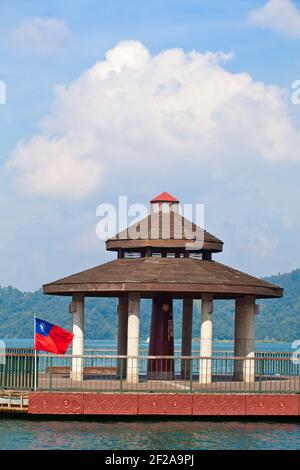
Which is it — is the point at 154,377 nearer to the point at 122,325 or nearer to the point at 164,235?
the point at 122,325

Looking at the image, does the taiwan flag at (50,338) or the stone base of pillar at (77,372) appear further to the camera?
A: the stone base of pillar at (77,372)

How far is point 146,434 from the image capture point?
Result: 3594 cm

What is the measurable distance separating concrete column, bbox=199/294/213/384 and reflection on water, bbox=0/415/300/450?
10.1ft

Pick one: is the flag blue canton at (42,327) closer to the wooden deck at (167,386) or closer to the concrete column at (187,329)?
the wooden deck at (167,386)

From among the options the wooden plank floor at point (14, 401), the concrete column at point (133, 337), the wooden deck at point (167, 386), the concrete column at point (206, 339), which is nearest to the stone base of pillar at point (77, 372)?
the wooden deck at point (167, 386)

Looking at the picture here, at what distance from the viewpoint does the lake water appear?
1352 inches

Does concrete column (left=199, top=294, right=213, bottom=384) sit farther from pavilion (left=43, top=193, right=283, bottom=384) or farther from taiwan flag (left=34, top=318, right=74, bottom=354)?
taiwan flag (left=34, top=318, right=74, bottom=354)

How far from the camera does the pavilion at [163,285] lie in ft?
136

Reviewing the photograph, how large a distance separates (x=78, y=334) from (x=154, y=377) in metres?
3.26

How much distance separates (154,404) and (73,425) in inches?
107

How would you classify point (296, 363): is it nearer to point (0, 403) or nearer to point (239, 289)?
point (239, 289)

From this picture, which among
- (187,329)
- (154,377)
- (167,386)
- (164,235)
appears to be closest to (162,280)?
(164,235)
